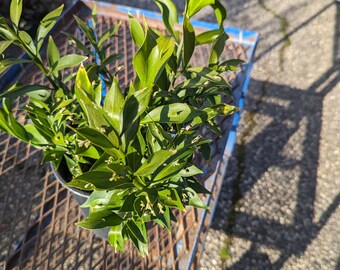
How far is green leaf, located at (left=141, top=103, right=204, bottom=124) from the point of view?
0.68m

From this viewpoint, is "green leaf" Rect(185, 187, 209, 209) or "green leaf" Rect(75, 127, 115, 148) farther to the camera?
"green leaf" Rect(185, 187, 209, 209)

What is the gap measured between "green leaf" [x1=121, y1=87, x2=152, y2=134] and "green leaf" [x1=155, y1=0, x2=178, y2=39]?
29 cm

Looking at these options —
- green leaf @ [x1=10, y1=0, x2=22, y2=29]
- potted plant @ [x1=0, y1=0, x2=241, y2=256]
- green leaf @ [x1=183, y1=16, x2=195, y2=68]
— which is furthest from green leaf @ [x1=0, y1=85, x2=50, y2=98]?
green leaf @ [x1=183, y1=16, x2=195, y2=68]

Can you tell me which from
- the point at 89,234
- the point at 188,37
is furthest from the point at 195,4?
the point at 89,234

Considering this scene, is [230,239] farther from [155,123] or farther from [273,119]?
[155,123]

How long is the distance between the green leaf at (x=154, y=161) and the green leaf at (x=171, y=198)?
0.10 m

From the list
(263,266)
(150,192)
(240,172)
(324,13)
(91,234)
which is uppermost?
(150,192)

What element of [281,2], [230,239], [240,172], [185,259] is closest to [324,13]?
[281,2]

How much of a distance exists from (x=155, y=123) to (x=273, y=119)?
128 cm

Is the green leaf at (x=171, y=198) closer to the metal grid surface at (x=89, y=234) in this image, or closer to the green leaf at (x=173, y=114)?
the green leaf at (x=173, y=114)

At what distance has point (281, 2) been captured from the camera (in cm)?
247

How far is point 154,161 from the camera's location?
1.97 feet

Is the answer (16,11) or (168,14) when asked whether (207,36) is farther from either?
(16,11)

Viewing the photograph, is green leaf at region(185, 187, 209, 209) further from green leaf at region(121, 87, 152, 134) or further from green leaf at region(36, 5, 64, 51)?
green leaf at region(36, 5, 64, 51)
